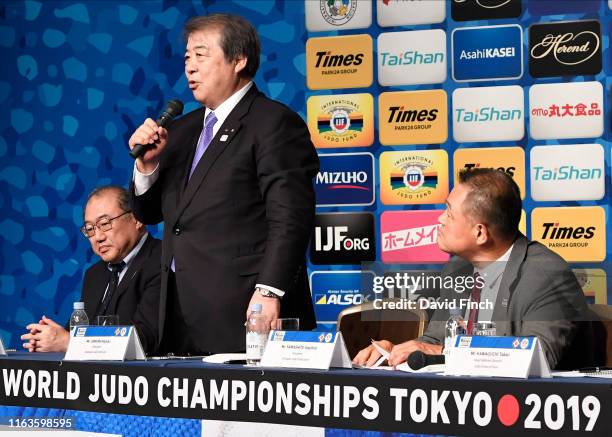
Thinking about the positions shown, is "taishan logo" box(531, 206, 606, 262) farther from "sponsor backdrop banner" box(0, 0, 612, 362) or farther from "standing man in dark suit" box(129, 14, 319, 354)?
"standing man in dark suit" box(129, 14, 319, 354)

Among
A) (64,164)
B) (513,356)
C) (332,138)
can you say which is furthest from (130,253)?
(513,356)

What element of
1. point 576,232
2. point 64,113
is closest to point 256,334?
point 576,232

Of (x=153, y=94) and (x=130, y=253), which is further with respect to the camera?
(x=153, y=94)

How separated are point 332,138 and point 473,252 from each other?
2402 millimetres

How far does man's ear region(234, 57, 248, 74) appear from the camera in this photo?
2.58 metres

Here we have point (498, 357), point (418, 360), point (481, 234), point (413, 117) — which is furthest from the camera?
point (413, 117)

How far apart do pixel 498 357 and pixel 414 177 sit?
9.29 ft

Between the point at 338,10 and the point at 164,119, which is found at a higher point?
the point at 338,10

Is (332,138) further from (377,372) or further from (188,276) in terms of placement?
(377,372)

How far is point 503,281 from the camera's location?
7.02 ft

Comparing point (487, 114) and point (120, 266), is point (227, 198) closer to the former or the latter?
point (120, 266)

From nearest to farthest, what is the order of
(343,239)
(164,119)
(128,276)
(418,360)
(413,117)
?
(418,360)
(164,119)
(128,276)
(413,117)
(343,239)

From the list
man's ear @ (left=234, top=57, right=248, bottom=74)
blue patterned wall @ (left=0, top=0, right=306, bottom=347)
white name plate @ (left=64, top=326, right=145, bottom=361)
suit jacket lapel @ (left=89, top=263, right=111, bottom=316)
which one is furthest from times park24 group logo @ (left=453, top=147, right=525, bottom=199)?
white name plate @ (left=64, top=326, right=145, bottom=361)

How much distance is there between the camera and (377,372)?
1920 millimetres
